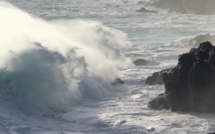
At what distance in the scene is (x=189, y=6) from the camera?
7175 centimetres

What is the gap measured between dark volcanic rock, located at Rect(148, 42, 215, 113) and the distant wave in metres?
49.6

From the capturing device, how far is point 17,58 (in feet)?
59.6

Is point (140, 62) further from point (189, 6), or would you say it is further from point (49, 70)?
point (189, 6)

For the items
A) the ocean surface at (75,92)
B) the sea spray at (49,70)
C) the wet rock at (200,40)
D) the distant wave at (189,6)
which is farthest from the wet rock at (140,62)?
the distant wave at (189,6)

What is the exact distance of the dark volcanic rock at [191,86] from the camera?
1594cm

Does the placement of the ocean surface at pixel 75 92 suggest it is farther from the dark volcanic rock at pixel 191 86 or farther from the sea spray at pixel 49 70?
the dark volcanic rock at pixel 191 86

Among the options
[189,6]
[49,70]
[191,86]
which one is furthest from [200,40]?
[189,6]

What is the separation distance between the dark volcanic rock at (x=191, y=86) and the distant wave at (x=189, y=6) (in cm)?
4961

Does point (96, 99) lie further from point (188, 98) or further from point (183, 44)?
point (183, 44)

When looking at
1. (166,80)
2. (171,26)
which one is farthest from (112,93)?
(171,26)

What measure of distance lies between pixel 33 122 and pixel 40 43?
6.56 meters

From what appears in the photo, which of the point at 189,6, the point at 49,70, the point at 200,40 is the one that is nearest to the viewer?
the point at 49,70

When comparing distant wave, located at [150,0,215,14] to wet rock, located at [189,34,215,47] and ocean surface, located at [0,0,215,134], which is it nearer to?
wet rock, located at [189,34,215,47]

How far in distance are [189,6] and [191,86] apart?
57.3 m
